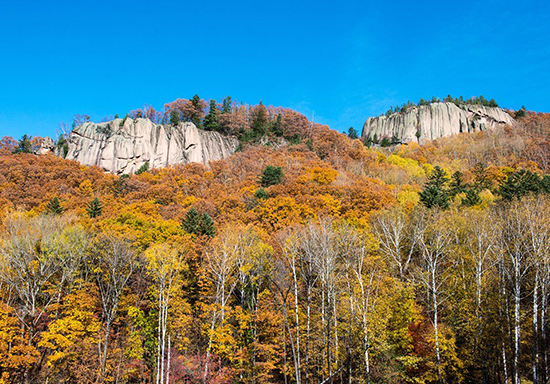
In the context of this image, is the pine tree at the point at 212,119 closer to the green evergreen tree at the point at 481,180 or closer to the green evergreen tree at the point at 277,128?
the green evergreen tree at the point at 277,128

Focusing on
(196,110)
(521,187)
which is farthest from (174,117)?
(521,187)

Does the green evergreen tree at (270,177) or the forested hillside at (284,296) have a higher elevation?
the green evergreen tree at (270,177)

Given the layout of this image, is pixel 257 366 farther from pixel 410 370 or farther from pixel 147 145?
pixel 147 145

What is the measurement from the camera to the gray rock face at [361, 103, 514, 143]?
118938mm

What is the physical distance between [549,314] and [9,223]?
41.6 meters

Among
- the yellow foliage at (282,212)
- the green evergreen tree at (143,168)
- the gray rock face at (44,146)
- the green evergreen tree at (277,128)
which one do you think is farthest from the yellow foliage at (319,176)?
the gray rock face at (44,146)

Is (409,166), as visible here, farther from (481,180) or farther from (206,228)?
(206,228)

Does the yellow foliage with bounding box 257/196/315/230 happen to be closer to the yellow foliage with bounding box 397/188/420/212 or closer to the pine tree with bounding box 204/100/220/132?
the yellow foliage with bounding box 397/188/420/212

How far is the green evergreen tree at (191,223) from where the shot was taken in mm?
34094

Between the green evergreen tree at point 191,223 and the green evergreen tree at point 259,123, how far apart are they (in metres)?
48.8

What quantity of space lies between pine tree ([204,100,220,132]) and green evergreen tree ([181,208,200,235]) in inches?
2027

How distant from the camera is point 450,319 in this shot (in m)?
20.9

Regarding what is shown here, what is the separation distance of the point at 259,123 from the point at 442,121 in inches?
2804

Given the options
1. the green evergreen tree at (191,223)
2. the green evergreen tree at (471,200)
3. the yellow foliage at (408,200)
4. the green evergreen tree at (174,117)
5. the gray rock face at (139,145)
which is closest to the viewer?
the green evergreen tree at (191,223)
